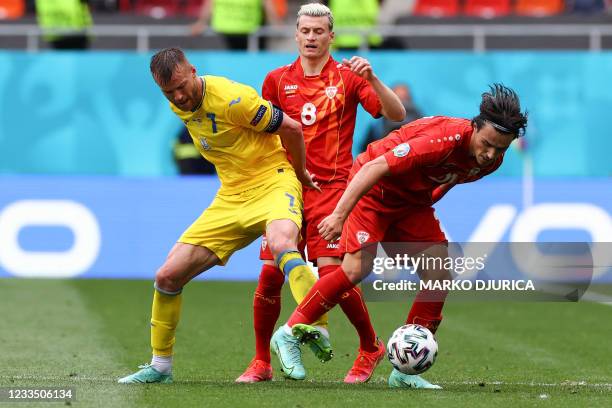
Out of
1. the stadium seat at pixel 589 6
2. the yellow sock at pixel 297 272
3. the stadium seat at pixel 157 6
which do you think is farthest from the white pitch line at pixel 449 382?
the stadium seat at pixel 157 6

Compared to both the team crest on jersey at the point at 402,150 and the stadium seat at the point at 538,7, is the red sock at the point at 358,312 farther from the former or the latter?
the stadium seat at the point at 538,7

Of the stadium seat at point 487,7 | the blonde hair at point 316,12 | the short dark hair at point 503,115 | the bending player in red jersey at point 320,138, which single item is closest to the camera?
the short dark hair at point 503,115

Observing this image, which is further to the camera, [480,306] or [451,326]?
[480,306]

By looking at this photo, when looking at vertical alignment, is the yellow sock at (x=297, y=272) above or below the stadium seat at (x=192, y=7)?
above

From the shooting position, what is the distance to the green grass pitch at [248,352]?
6.91m

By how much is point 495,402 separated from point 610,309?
630 centimetres

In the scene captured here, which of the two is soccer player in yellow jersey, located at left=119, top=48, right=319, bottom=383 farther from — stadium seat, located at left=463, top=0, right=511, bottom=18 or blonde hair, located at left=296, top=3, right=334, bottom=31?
stadium seat, located at left=463, top=0, right=511, bottom=18

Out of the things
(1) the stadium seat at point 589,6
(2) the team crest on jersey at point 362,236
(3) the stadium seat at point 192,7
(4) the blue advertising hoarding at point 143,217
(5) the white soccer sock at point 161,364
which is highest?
(2) the team crest on jersey at point 362,236

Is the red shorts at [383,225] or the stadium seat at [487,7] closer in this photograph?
the red shorts at [383,225]

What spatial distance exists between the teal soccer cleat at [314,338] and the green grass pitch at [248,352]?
9.1 inches

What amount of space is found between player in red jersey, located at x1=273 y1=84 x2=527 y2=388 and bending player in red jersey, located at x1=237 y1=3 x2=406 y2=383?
1.25 feet

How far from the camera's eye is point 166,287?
24.7ft

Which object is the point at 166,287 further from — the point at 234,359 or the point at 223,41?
the point at 223,41

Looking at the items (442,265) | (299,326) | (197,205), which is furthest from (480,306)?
(299,326)
